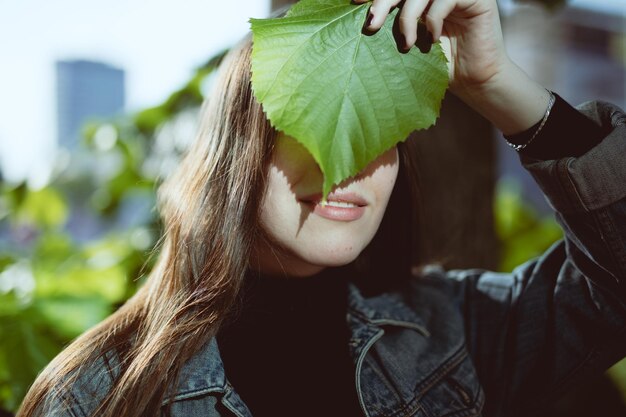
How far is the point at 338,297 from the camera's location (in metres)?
1.46

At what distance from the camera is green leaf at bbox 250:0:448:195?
901 millimetres

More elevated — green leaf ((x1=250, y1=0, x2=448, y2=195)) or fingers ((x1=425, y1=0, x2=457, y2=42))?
fingers ((x1=425, y1=0, x2=457, y2=42))

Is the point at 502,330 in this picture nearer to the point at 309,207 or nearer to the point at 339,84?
the point at 309,207

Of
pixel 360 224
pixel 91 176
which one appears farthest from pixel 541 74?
pixel 360 224

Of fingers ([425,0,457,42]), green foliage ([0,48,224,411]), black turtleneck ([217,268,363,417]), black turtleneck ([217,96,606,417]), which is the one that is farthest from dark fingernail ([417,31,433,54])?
green foliage ([0,48,224,411])

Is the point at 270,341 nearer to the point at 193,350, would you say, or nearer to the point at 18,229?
the point at 193,350

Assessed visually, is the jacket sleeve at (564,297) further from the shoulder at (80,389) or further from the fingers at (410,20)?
the shoulder at (80,389)

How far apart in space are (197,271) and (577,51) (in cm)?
699

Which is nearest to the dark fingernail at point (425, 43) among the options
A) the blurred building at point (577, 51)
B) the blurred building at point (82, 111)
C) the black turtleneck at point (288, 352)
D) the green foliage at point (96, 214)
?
the black turtleneck at point (288, 352)

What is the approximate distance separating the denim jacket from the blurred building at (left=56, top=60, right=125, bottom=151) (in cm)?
138

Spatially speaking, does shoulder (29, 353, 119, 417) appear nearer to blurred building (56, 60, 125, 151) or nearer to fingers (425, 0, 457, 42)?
fingers (425, 0, 457, 42)

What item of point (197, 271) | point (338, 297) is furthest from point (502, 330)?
point (197, 271)

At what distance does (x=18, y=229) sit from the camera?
7.34ft

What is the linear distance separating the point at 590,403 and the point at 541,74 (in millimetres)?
5351
